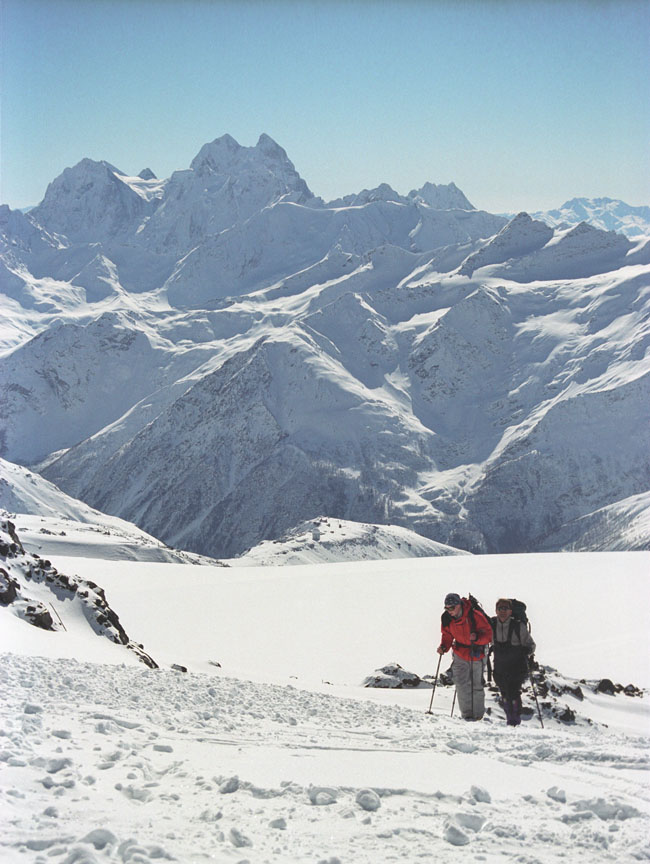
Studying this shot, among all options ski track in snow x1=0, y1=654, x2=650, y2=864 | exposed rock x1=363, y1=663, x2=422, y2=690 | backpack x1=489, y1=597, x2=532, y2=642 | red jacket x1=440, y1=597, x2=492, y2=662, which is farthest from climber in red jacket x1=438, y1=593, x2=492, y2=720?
exposed rock x1=363, y1=663, x2=422, y2=690

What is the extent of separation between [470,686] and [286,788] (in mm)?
8301

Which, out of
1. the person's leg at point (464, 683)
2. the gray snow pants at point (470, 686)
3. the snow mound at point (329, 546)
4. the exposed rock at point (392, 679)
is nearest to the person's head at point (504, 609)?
the gray snow pants at point (470, 686)

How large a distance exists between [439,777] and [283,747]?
2550mm

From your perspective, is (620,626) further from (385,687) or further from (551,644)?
(385,687)

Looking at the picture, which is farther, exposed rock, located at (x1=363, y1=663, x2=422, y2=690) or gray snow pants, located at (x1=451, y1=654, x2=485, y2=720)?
exposed rock, located at (x1=363, y1=663, x2=422, y2=690)

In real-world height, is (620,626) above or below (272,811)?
above

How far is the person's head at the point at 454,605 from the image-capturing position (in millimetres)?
15945

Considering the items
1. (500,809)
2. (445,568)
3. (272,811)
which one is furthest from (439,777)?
(445,568)

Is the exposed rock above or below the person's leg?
below

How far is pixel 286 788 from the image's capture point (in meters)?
9.04

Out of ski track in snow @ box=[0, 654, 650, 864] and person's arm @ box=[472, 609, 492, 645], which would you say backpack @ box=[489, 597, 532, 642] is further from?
ski track in snow @ box=[0, 654, 650, 864]

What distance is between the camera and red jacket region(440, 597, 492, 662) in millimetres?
16109

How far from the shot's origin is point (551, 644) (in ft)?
123

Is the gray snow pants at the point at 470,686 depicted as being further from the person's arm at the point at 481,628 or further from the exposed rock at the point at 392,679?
the exposed rock at the point at 392,679
